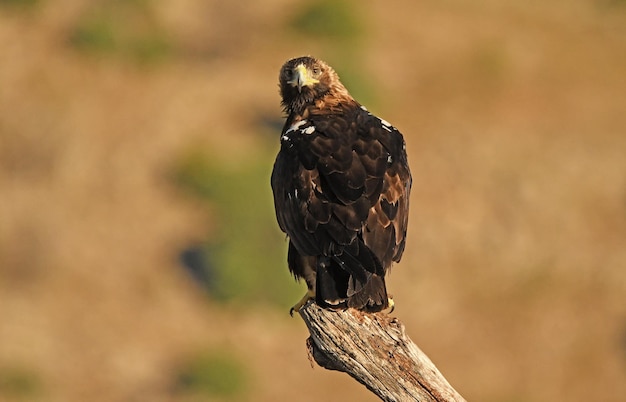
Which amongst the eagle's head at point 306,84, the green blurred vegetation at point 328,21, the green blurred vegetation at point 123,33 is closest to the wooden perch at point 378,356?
the eagle's head at point 306,84

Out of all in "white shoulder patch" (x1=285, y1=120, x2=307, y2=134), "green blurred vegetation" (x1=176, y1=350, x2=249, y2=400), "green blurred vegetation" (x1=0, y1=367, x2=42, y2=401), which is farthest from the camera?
"green blurred vegetation" (x1=176, y1=350, x2=249, y2=400)

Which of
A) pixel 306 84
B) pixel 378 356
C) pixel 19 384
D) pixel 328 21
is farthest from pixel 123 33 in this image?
pixel 378 356

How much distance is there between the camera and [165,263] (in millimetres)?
24938

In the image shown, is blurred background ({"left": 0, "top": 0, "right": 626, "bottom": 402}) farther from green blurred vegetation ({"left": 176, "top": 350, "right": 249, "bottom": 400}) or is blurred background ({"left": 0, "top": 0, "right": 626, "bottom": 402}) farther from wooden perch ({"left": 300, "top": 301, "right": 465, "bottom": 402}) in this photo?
wooden perch ({"left": 300, "top": 301, "right": 465, "bottom": 402})

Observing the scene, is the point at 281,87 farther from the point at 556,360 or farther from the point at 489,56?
the point at 489,56

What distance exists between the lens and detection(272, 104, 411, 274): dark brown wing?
9539mm

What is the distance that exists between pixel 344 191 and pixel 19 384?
46.8 ft

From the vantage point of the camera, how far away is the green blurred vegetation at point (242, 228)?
2481cm

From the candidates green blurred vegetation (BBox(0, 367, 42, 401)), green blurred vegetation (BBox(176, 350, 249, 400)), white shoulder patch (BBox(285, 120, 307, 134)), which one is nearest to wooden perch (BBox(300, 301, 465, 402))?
white shoulder patch (BBox(285, 120, 307, 134))

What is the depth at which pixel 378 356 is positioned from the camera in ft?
28.3

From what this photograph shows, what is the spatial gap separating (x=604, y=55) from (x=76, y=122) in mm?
11893

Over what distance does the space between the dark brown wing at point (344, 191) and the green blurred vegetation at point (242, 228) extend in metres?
14.1

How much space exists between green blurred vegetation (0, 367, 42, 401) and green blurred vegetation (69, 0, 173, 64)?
8.53 metres

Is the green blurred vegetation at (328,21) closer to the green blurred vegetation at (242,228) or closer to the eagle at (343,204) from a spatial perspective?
the green blurred vegetation at (242,228)
